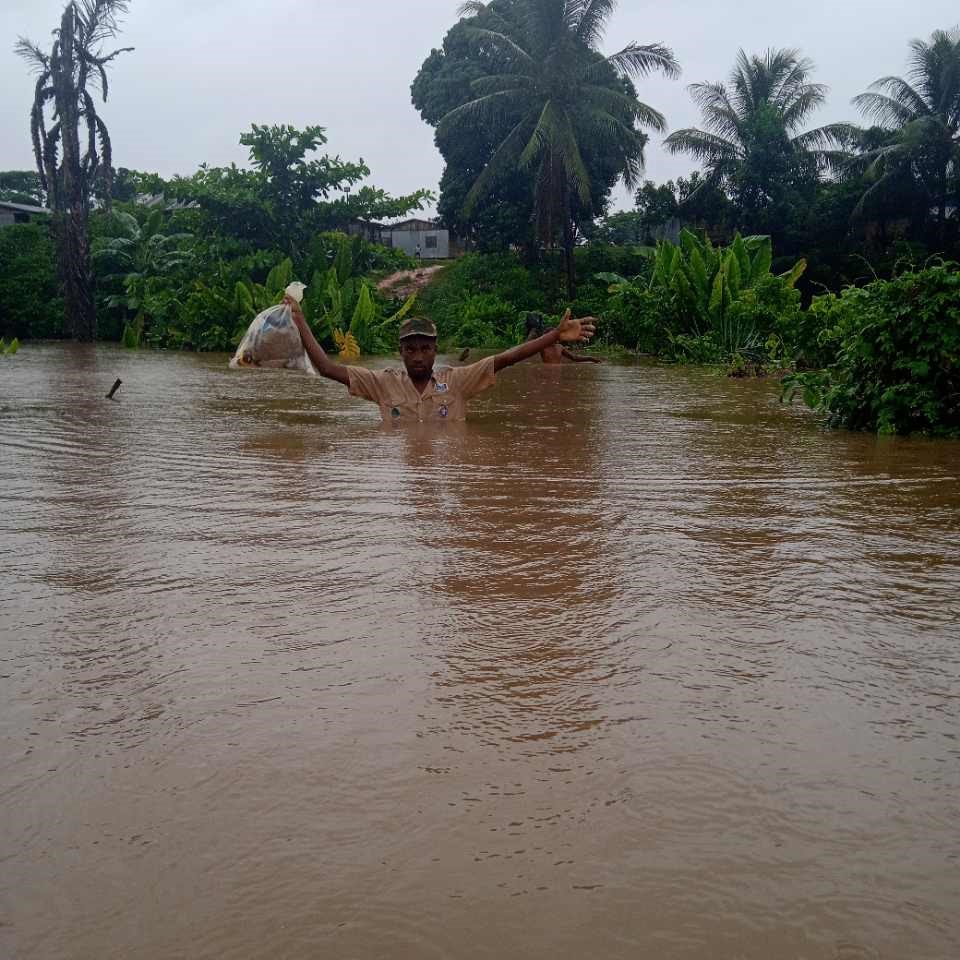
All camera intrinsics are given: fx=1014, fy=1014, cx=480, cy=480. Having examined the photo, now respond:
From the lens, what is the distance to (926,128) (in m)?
28.2

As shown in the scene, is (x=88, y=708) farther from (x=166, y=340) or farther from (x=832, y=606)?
(x=166, y=340)

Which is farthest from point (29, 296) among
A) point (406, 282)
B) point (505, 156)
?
point (505, 156)

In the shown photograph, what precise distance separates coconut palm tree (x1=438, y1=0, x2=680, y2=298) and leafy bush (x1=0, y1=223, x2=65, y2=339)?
13230 mm

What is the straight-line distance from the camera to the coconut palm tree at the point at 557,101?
27.3m

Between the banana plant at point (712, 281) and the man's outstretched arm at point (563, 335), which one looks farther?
the banana plant at point (712, 281)

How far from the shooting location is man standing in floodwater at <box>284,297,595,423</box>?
6.62 m

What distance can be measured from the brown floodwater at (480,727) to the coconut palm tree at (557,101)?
24653mm

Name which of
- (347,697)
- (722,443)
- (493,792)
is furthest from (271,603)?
(722,443)

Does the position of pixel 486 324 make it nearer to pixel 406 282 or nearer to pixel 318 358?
pixel 406 282

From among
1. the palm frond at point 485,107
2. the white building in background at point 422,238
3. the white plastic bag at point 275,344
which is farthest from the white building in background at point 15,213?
the white plastic bag at point 275,344

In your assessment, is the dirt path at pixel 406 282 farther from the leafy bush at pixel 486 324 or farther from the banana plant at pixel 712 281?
the banana plant at pixel 712 281

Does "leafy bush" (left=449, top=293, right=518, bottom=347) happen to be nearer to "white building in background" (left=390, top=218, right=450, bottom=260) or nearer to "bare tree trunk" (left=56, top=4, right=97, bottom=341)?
"bare tree trunk" (left=56, top=4, right=97, bottom=341)

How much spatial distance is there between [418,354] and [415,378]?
43 centimetres

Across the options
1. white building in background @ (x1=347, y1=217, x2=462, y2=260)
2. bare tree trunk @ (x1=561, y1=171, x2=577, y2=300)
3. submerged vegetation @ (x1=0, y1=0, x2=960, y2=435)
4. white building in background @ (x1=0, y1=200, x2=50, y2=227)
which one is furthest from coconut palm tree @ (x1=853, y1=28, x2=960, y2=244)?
white building in background @ (x1=0, y1=200, x2=50, y2=227)
